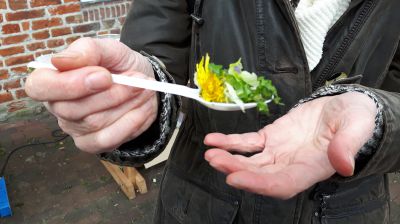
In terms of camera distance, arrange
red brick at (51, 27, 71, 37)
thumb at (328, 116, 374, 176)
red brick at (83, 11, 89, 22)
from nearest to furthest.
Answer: thumb at (328, 116, 374, 176), red brick at (51, 27, 71, 37), red brick at (83, 11, 89, 22)

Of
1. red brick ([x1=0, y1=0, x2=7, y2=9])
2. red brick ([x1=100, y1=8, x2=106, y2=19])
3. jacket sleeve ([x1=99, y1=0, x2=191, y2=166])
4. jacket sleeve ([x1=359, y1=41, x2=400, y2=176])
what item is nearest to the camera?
jacket sleeve ([x1=359, y1=41, x2=400, y2=176])

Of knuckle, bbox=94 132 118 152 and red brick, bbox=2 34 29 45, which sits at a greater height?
knuckle, bbox=94 132 118 152

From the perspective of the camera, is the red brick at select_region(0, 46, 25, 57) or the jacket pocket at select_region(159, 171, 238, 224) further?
the red brick at select_region(0, 46, 25, 57)

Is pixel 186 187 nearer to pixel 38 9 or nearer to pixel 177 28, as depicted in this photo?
pixel 177 28

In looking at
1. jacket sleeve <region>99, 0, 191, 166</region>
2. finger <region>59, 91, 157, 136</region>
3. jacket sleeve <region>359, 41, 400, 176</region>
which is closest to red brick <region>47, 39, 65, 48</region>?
jacket sleeve <region>99, 0, 191, 166</region>

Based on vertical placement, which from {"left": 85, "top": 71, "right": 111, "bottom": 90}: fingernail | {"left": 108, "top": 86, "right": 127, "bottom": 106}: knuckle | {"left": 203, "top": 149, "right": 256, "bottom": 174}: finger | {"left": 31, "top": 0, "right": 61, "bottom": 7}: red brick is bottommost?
{"left": 31, "top": 0, "right": 61, "bottom": 7}: red brick

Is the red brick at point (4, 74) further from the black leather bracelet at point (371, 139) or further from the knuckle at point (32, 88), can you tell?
the black leather bracelet at point (371, 139)

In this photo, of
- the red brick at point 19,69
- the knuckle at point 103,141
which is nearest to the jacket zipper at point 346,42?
the knuckle at point 103,141

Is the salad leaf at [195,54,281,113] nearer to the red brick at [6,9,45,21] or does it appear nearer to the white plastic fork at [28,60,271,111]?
the white plastic fork at [28,60,271,111]

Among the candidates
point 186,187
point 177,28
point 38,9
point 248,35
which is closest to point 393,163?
point 248,35
